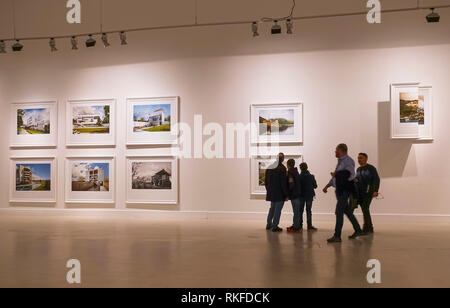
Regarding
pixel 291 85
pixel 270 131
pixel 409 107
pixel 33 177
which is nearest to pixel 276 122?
pixel 270 131

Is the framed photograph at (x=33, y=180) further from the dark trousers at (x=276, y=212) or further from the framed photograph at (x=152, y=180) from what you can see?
the dark trousers at (x=276, y=212)

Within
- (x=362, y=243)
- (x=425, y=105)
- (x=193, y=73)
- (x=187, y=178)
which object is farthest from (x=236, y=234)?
(x=425, y=105)

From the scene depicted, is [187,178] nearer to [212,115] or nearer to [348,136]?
[212,115]

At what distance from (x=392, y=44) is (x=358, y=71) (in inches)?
46.7

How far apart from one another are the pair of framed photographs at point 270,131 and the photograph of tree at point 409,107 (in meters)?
2.68

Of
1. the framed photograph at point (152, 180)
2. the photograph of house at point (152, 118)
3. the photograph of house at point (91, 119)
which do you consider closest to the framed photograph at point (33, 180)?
the photograph of house at point (91, 119)

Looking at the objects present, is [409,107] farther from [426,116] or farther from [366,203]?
[366,203]

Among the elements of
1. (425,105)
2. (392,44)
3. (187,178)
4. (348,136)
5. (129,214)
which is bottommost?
(129,214)

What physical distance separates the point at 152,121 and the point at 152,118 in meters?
0.09

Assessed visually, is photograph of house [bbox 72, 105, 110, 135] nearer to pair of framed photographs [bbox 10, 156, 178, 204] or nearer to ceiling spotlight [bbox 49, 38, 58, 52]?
pair of framed photographs [bbox 10, 156, 178, 204]

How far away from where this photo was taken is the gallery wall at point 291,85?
11.8m

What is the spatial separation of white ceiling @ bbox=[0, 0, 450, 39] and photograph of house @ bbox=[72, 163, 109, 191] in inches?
172

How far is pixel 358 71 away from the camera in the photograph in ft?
39.9

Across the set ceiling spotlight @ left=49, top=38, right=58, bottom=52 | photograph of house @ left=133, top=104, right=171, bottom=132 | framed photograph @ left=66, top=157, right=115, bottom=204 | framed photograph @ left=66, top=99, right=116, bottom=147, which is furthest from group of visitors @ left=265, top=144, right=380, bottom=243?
ceiling spotlight @ left=49, top=38, right=58, bottom=52
